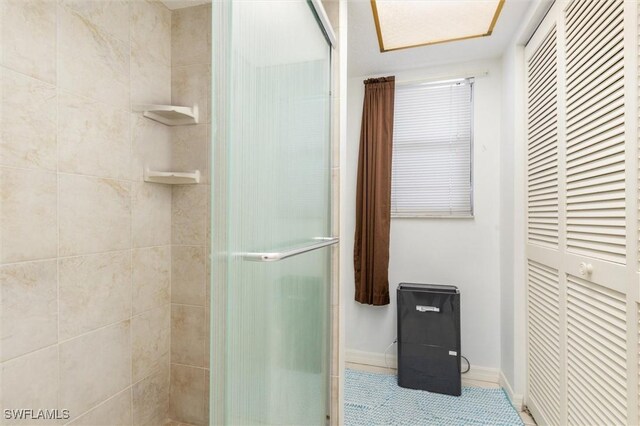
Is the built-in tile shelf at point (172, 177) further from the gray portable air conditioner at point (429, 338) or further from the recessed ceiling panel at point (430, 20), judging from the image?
the gray portable air conditioner at point (429, 338)

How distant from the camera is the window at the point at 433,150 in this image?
2.35 metres

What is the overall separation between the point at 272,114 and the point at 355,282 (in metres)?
1.86

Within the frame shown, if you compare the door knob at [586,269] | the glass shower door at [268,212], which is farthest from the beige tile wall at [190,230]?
the door knob at [586,269]

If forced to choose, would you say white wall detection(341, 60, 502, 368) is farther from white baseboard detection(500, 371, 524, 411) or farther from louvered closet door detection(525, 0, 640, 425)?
louvered closet door detection(525, 0, 640, 425)

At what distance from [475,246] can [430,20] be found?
5.02 ft

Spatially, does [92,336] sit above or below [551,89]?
below

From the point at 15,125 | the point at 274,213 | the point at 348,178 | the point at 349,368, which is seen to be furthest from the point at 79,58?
the point at 349,368

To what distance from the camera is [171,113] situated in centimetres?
172

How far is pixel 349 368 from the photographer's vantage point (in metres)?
2.48

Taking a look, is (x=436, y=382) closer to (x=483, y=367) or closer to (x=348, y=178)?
(x=483, y=367)

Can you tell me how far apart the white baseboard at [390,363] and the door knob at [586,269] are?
1.36 metres

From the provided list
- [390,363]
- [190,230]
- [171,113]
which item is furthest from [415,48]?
[390,363]

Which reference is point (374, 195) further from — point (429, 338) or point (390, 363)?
point (390, 363)

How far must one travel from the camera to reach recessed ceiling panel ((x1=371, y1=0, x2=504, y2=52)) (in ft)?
5.50
